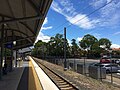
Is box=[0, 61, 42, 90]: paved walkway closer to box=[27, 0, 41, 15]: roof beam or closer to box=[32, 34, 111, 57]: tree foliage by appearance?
box=[27, 0, 41, 15]: roof beam

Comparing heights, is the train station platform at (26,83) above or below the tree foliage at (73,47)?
below

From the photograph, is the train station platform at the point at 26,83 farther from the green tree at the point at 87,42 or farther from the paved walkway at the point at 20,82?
the green tree at the point at 87,42

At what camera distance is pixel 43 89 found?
13.9 metres

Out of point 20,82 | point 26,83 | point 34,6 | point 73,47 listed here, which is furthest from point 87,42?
point 34,6

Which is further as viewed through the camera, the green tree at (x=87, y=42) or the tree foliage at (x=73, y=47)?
the green tree at (x=87, y=42)

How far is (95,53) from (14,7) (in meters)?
105

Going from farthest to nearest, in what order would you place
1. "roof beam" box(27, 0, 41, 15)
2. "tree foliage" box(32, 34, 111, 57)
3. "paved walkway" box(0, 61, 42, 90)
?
"tree foliage" box(32, 34, 111, 57), "paved walkway" box(0, 61, 42, 90), "roof beam" box(27, 0, 41, 15)

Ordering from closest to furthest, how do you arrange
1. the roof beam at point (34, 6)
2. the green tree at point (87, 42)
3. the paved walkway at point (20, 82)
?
1. the roof beam at point (34, 6)
2. the paved walkway at point (20, 82)
3. the green tree at point (87, 42)

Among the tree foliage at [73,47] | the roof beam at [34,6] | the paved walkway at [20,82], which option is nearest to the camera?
the roof beam at [34,6]

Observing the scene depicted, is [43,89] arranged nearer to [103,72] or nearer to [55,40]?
[103,72]

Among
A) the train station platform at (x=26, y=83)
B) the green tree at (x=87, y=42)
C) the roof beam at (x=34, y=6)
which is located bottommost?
the train station platform at (x=26, y=83)

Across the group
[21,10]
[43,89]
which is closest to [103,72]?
[43,89]

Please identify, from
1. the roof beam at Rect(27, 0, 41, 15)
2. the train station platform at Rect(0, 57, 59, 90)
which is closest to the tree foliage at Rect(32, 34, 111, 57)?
the train station platform at Rect(0, 57, 59, 90)

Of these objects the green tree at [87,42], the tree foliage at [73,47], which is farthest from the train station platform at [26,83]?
the green tree at [87,42]
